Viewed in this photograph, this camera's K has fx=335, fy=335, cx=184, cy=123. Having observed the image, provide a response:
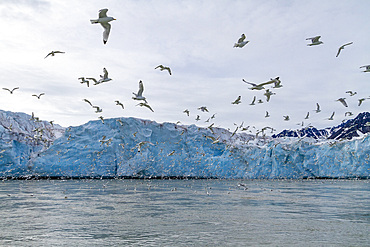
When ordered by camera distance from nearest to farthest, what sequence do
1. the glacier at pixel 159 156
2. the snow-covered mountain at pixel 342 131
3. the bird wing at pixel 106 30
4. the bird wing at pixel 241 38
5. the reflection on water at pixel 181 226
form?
1. the bird wing at pixel 106 30
2. the reflection on water at pixel 181 226
3. the bird wing at pixel 241 38
4. the glacier at pixel 159 156
5. the snow-covered mountain at pixel 342 131

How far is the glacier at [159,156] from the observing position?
48.7m

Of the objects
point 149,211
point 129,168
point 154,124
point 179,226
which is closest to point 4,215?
point 149,211

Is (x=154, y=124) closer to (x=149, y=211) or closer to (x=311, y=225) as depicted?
(x=149, y=211)

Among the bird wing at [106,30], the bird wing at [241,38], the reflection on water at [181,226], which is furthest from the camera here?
the bird wing at [241,38]

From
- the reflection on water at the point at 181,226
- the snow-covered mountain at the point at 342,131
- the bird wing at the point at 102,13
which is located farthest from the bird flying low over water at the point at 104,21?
the snow-covered mountain at the point at 342,131

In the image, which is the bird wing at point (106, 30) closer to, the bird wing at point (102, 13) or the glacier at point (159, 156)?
the bird wing at point (102, 13)

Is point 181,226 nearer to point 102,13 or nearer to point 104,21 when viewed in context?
point 104,21

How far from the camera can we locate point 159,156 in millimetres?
51219

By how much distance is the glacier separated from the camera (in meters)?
48.7

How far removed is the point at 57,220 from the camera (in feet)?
43.5

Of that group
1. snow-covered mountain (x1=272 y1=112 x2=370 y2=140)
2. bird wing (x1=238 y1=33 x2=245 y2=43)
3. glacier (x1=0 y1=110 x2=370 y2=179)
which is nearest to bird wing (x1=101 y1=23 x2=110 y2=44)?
bird wing (x1=238 y1=33 x2=245 y2=43)

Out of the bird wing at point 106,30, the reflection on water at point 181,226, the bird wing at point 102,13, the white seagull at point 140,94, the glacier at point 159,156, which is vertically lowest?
the reflection on water at point 181,226

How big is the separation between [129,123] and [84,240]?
142 ft

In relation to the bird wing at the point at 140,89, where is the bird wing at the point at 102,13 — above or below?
above
